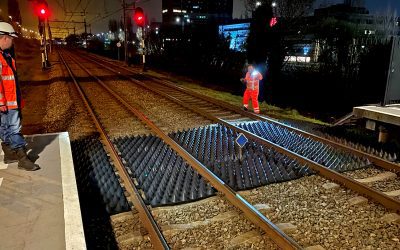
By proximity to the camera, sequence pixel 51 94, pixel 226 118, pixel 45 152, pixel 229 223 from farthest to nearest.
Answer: pixel 51 94, pixel 226 118, pixel 45 152, pixel 229 223

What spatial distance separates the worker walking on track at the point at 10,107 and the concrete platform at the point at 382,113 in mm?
7266

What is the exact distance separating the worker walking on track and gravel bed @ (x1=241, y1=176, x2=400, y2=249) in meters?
3.76

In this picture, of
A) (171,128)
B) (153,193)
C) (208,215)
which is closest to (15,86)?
(153,193)

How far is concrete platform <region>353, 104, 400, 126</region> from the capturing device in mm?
7395

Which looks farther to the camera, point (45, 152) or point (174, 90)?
point (174, 90)

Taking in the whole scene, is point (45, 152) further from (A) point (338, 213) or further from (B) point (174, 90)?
(B) point (174, 90)

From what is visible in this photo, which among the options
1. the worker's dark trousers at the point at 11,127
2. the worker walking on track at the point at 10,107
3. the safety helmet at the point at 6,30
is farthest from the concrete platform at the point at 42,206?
the safety helmet at the point at 6,30

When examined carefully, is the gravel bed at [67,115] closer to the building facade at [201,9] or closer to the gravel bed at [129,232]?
the gravel bed at [129,232]

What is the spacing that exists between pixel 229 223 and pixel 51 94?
569 inches

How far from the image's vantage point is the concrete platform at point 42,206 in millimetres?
3559

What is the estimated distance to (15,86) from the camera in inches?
199

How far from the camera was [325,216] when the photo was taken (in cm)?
473

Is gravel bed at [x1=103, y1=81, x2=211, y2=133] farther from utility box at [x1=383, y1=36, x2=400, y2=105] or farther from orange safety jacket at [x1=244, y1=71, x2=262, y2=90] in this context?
utility box at [x1=383, y1=36, x2=400, y2=105]

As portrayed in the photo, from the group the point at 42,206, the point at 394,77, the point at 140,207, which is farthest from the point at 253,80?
the point at 42,206
